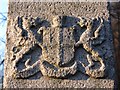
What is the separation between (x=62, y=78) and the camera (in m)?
2.22

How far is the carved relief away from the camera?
223cm

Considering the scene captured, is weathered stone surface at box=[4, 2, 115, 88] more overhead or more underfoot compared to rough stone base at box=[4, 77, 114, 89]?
more overhead

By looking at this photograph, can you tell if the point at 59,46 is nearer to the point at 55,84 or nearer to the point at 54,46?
the point at 54,46

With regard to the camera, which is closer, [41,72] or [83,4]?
[41,72]

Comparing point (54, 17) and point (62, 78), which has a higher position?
point (54, 17)

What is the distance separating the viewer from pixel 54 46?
2.28 meters

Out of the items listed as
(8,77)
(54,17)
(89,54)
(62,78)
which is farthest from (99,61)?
(8,77)

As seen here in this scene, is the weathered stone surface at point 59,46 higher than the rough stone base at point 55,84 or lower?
higher

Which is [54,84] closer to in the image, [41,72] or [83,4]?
[41,72]

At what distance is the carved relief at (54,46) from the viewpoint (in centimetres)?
223

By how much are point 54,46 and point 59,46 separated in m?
0.03

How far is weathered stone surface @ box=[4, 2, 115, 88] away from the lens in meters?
2.23

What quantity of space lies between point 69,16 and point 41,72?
0.42 metres

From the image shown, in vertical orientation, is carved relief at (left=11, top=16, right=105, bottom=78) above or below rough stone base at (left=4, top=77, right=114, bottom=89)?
above
